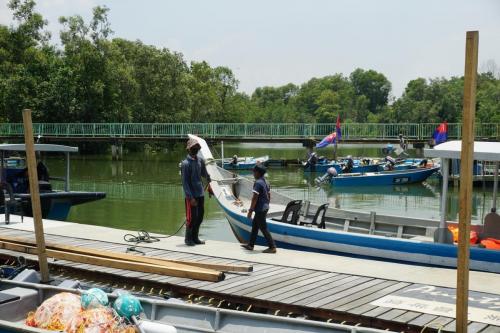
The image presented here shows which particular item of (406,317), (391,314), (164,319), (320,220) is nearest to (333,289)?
(391,314)

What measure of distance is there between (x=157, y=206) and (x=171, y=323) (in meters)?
17.0

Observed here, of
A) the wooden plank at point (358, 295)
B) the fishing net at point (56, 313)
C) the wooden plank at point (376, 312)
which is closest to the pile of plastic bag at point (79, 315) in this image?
the fishing net at point (56, 313)

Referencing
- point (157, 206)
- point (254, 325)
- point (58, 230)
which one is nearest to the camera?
point (254, 325)

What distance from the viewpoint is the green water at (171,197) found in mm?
19953

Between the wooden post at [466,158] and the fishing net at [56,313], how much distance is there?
4.02 metres

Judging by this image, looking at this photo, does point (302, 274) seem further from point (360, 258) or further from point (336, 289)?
point (360, 258)

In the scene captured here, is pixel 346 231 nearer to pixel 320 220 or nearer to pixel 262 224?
pixel 320 220

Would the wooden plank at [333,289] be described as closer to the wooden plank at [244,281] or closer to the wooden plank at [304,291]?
the wooden plank at [304,291]

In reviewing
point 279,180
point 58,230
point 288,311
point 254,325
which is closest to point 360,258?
point 288,311

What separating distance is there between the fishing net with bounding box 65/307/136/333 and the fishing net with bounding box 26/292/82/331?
11 cm

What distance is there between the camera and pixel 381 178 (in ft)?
106

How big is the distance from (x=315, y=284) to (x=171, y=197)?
19.1 meters

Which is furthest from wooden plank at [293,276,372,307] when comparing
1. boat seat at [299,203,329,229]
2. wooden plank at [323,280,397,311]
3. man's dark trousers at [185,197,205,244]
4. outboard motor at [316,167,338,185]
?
outboard motor at [316,167,338,185]

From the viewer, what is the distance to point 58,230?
1262cm
